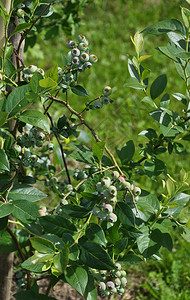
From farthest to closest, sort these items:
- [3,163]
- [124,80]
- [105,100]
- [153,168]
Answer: [124,80] < [153,168] < [105,100] < [3,163]

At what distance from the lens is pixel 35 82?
85 centimetres

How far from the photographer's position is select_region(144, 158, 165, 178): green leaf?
1128 millimetres

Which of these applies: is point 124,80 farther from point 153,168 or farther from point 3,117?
point 3,117

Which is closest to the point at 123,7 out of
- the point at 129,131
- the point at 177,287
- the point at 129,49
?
the point at 129,49

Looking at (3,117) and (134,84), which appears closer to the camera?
(3,117)

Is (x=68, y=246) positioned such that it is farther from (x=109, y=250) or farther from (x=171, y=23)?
(x=171, y=23)

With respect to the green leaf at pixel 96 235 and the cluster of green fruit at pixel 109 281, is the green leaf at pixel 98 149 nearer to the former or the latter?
the green leaf at pixel 96 235

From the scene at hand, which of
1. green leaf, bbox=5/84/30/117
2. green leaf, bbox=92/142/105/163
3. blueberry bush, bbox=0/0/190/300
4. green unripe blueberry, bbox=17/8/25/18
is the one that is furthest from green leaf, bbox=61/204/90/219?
green unripe blueberry, bbox=17/8/25/18

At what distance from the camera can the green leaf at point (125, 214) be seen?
90cm

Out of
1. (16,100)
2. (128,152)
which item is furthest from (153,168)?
(16,100)

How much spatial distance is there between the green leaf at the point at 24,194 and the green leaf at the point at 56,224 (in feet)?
0.28

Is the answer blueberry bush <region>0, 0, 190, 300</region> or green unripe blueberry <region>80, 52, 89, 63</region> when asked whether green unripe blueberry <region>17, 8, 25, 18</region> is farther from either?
green unripe blueberry <region>80, 52, 89, 63</region>

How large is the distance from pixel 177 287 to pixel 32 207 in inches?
41.9

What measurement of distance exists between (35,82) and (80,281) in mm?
445
